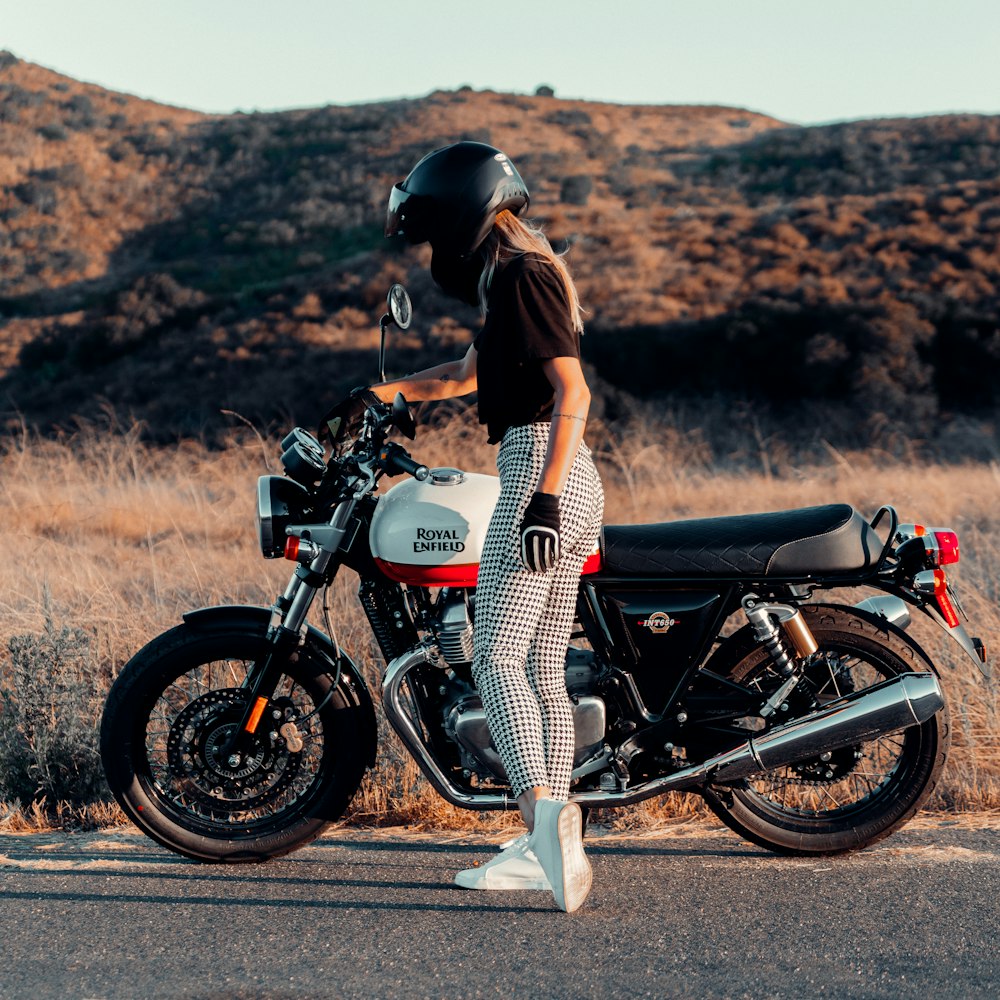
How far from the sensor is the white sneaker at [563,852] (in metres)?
3.32

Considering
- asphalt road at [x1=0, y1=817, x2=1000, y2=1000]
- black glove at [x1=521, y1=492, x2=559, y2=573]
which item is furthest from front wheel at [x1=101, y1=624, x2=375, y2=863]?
black glove at [x1=521, y1=492, x2=559, y2=573]

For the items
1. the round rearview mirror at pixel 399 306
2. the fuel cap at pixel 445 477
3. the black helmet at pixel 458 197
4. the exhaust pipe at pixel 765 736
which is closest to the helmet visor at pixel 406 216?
the black helmet at pixel 458 197

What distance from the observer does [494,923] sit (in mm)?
3465

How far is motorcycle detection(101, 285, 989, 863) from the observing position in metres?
3.75

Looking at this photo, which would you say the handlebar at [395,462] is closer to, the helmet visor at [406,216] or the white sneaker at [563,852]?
the helmet visor at [406,216]

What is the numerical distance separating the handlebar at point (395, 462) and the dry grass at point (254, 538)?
4.57 feet

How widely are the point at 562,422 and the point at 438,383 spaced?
0.87 m

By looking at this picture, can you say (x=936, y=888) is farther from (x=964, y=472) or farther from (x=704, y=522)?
(x=964, y=472)

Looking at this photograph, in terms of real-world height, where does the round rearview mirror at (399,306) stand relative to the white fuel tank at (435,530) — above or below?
above

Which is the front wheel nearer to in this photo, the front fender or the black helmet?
the front fender

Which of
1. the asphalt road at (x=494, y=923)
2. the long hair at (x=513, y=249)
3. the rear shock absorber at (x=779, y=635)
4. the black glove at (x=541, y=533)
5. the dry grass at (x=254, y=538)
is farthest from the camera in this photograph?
the dry grass at (x=254, y=538)

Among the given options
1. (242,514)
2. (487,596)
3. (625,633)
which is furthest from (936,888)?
(242,514)

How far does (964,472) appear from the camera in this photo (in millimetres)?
14984

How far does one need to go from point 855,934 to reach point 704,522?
1297mm
